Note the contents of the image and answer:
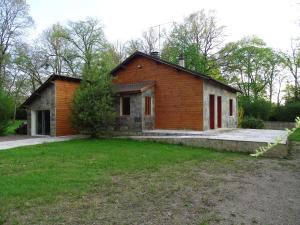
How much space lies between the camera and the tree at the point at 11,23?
2589 cm

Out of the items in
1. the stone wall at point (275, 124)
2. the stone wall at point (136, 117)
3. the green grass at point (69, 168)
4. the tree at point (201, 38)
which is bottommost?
the green grass at point (69, 168)

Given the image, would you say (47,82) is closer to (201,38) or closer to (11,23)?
(11,23)

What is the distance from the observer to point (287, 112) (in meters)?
24.7

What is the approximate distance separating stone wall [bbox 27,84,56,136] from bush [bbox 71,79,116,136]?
210 centimetres

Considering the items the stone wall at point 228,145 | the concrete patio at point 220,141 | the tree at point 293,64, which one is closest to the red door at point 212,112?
the concrete patio at point 220,141

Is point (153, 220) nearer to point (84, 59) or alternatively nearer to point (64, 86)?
point (64, 86)

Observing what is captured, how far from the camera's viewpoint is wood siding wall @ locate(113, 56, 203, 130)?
45.6ft

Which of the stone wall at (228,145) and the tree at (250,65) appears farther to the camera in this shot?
the tree at (250,65)

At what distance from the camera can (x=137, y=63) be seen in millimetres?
16500

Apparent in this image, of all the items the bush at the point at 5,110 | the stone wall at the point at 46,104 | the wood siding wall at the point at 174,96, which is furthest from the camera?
the bush at the point at 5,110

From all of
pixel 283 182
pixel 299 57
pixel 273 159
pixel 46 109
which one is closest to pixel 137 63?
pixel 46 109

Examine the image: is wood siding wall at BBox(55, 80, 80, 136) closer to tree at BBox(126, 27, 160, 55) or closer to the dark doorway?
the dark doorway

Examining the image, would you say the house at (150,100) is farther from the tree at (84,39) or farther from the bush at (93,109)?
the tree at (84,39)

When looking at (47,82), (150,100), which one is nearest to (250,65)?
(150,100)
